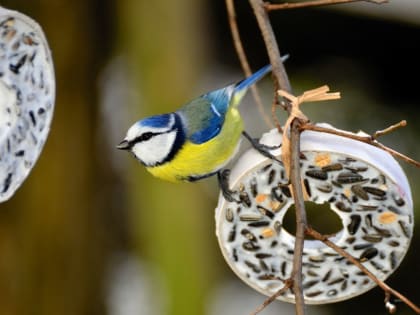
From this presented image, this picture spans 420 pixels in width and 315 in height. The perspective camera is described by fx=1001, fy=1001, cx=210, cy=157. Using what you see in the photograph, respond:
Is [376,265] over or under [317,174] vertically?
under

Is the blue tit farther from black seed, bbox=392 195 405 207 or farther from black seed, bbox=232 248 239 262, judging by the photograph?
black seed, bbox=392 195 405 207

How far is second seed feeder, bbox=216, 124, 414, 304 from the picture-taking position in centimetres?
146

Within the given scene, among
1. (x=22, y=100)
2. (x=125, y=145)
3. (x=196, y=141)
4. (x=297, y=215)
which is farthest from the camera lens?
(x=22, y=100)

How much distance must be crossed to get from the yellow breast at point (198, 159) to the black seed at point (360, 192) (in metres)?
0.19

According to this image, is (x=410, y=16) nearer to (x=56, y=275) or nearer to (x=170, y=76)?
(x=170, y=76)

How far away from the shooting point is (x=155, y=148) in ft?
A: 4.86

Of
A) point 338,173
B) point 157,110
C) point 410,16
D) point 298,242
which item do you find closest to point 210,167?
point 338,173

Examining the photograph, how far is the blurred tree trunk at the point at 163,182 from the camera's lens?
8.87 ft

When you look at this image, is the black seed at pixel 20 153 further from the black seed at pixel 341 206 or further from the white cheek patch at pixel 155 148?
the black seed at pixel 341 206

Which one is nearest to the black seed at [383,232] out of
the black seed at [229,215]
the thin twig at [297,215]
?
the black seed at [229,215]

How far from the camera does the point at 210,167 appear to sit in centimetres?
152

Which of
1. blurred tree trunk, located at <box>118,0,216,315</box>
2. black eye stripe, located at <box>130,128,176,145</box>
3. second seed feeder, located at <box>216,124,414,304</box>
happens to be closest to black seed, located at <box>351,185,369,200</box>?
second seed feeder, located at <box>216,124,414,304</box>

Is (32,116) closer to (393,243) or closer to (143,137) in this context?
(143,137)

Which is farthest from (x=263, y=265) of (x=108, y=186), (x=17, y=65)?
(x=108, y=186)
